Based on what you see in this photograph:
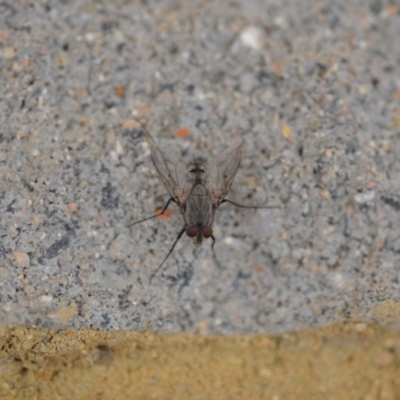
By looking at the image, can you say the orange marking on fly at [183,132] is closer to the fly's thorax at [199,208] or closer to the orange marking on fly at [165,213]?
the fly's thorax at [199,208]

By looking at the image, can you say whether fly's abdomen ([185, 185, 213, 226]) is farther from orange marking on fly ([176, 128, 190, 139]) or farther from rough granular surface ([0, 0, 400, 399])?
orange marking on fly ([176, 128, 190, 139])

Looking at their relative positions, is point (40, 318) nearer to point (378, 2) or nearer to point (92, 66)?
point (92, 66)

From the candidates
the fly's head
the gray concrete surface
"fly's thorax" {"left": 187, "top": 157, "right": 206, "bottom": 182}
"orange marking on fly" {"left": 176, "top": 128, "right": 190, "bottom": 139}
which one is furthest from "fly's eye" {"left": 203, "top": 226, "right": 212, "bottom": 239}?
"orange marking on fly" {"left": 176, "top": 128, "right": 190, "bottom": 139}

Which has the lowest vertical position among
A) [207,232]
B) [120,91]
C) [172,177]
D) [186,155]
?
[207,232]

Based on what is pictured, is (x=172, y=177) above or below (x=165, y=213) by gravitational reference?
above

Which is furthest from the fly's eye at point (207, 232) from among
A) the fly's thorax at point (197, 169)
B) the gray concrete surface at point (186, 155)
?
the fly's thorax at point (197, 169)

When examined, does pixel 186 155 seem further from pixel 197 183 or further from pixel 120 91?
pixel 120 91

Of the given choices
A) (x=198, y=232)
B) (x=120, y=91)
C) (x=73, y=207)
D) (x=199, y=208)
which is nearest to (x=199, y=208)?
(x=199, y=208)

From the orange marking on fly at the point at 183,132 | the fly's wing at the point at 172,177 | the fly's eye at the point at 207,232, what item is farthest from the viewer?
the orange marking on fly at the point at 183,132
